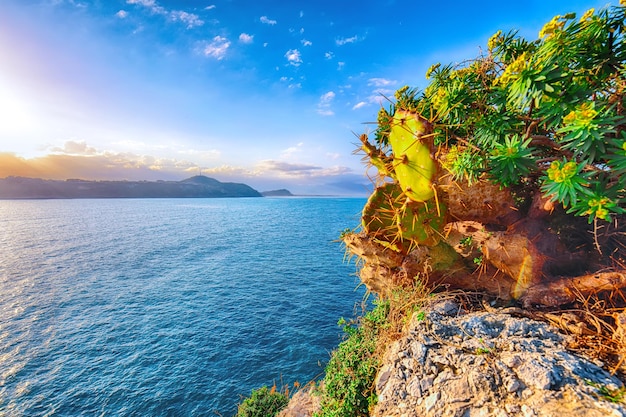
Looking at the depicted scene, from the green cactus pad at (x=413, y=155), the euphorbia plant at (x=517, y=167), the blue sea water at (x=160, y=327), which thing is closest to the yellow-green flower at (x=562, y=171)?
the euphorbia plant at (x=517, y=167)

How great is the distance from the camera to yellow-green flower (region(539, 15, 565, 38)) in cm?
374

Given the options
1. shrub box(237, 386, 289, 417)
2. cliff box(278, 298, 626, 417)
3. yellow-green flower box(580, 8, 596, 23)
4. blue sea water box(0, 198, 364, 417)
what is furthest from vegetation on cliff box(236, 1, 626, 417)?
shrub box(237, 386, 289, 417)

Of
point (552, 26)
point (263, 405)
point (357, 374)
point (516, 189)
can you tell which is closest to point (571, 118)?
point (552, 26)

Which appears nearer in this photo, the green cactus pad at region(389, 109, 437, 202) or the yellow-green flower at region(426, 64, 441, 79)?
the green cactus pad at region(389, 109, 437, 202)

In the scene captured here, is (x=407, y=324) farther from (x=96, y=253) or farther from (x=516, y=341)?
(x=96, y=253)

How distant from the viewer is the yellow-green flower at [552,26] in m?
3.74

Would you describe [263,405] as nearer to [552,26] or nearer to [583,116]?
[583,116]

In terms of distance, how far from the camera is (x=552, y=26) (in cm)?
375

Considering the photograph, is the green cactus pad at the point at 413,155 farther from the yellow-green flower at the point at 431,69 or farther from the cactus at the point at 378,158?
the yellow-green flower at the point at 431,69

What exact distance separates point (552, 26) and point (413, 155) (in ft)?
8.20

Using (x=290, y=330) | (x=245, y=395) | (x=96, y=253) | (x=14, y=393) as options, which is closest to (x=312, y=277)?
(x=290, y=330)

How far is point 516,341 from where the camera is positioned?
4.35 m

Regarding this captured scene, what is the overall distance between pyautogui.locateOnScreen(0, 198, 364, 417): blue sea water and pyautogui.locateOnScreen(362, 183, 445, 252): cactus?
7.05 feet

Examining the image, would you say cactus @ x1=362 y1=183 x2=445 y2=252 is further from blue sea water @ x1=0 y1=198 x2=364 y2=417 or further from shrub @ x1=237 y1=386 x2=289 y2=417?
shrub @ x1=237 y1=386 x2=289 y2=417
